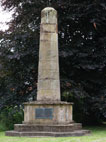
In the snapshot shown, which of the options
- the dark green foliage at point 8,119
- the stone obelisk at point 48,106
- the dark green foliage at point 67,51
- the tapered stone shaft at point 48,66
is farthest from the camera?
the dark green foliage at point 8,119

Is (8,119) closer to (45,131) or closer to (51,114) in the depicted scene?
(51,114)

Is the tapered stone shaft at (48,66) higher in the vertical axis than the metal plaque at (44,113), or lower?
higher

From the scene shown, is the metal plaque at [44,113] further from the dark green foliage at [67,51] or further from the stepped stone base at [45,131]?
the dark green foliage at [67,51]

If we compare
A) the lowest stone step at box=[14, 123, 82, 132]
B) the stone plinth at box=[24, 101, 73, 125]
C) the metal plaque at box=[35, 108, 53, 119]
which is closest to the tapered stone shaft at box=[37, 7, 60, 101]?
the stone plinth at box=[24, 101, 73, 125]

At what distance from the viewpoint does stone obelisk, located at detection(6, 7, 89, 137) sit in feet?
42.2

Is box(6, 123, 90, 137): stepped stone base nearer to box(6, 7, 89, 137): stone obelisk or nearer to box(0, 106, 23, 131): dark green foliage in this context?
box(6, 7, 89, 137): stone obelisk

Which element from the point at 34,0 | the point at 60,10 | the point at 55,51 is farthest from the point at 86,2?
the point at 55,51

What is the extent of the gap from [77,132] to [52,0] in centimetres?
1012

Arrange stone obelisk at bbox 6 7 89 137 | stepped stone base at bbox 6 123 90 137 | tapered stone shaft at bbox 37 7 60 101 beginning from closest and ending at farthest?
stepped stone base at bbox 6 123 90 137
stone obelisk at bbox 6 7 89 137
tapered stone shaft at bbox 37 7 60 101

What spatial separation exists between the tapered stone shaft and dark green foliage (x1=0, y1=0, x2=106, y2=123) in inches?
129

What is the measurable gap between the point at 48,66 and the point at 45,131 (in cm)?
292

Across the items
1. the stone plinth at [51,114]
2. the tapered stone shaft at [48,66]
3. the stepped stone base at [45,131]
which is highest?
the tapered stone shaft at [48,66]

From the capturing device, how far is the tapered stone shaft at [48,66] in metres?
13.9

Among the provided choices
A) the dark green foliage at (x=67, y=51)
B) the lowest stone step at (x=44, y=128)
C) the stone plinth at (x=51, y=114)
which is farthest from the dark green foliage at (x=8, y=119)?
the lowest stone step at (x=44, y=128)
